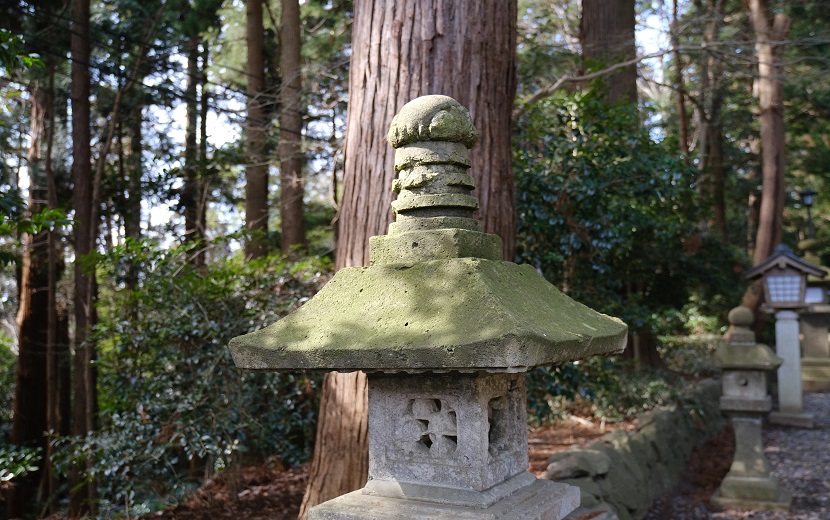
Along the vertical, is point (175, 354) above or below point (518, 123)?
below

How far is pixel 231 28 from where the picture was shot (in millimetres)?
12164

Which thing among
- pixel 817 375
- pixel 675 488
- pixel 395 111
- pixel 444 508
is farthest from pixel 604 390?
pixel 817 375

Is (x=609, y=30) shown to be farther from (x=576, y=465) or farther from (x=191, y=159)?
(x=576, y=465)

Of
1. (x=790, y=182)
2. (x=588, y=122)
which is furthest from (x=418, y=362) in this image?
(x=790, y=182)

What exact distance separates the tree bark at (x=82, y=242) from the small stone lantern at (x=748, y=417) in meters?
6.35

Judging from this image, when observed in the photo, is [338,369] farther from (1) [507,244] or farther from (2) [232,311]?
(2) [232,311]

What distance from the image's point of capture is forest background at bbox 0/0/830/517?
16.8 ft

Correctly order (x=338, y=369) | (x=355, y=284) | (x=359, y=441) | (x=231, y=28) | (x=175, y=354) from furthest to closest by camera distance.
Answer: (x=231, y=28) < (x=175, y=354) < (x=359, y=441) < (x=355, y=284) < (x=338, y=369)

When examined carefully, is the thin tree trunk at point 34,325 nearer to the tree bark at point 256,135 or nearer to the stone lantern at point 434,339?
the tree bark at point 256,135

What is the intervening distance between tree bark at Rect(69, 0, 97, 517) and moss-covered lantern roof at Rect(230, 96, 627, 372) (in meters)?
5.30

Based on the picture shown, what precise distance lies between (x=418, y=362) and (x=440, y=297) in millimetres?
271

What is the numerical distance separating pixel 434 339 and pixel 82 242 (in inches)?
263

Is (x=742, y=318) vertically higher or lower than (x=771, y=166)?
lower

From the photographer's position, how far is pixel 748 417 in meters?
6.78
